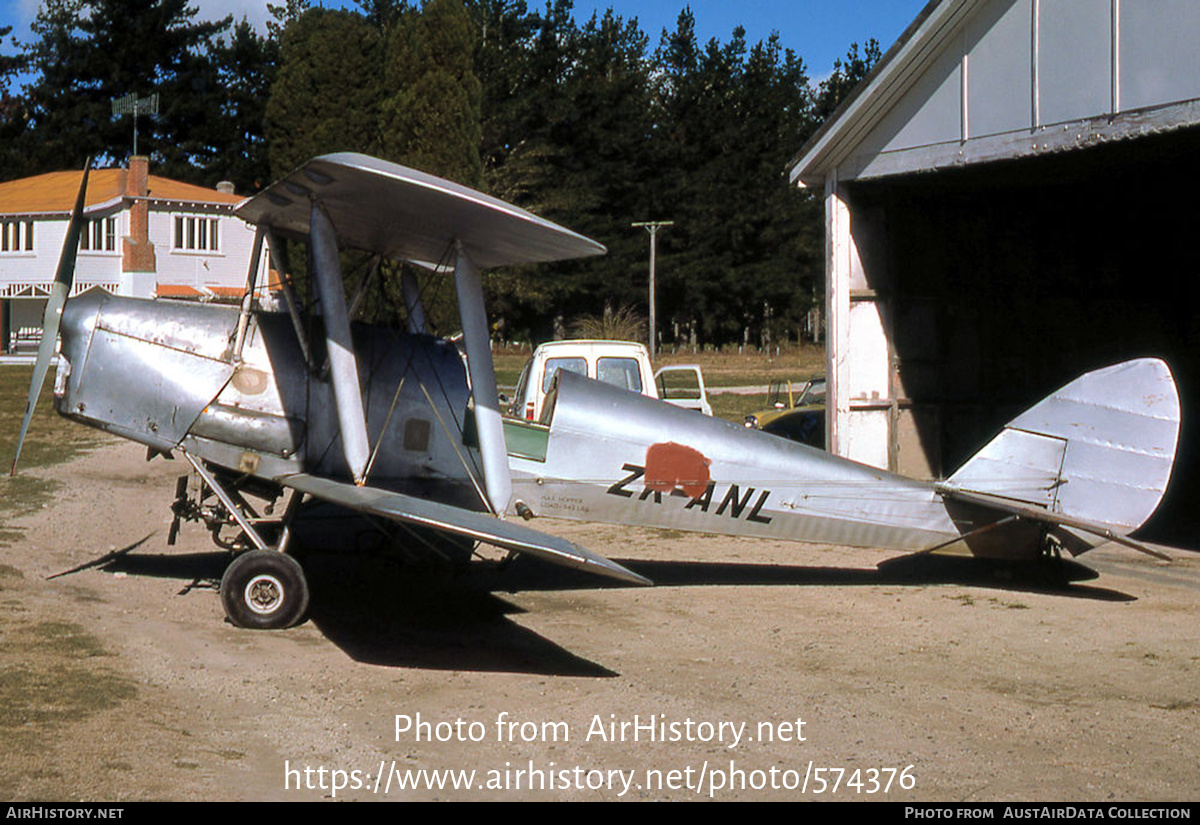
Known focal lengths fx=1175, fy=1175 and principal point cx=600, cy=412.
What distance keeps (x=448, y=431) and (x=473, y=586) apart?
155cm

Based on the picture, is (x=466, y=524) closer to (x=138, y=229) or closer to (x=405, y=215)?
(x=405, y=215)

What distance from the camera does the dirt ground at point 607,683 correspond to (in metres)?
5.04

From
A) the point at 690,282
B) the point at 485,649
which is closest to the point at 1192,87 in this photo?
the point at 485,649

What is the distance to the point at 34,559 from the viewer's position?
382 inches

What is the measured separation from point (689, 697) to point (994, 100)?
298 inches

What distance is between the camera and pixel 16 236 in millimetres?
57156

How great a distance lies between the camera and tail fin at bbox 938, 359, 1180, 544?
320 inches

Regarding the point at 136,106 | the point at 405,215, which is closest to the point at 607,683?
the point at 405,215

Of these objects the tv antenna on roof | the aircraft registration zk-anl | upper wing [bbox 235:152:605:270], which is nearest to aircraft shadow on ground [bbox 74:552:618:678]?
the aircraft registration zk-anl

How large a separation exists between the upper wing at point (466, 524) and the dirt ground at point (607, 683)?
76 cm

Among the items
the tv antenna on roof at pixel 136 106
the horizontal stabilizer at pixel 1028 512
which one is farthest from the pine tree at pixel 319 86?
the horizontal stabilizer at pixel 1028 512

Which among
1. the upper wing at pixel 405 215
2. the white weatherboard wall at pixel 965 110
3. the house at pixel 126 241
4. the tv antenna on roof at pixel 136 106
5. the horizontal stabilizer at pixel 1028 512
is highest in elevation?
the tv antenna on roof at pixel 136 106

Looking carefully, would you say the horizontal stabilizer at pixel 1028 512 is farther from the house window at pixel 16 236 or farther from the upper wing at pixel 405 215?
the house window at pixel 16 236

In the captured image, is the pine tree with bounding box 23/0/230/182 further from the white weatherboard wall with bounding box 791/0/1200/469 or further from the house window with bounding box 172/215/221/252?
the white weatherboard wall with bounding box 791/0/1200/469
